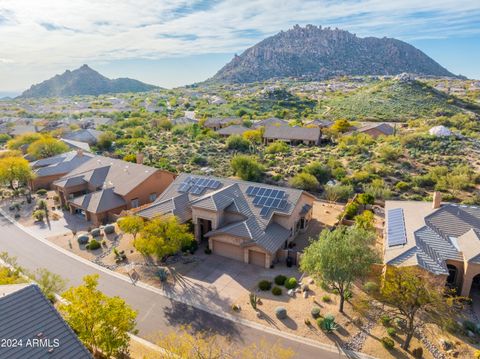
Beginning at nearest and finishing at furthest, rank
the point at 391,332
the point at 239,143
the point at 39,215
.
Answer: the point at 391,332
the point at 39,215
the point at 239,143

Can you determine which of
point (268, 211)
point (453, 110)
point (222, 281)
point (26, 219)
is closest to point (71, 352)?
point (222, 281)

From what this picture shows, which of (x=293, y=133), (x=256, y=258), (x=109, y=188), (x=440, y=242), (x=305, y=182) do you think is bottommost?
(x=256, y=258)

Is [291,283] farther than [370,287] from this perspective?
Yes

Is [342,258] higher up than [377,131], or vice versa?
[342,258]

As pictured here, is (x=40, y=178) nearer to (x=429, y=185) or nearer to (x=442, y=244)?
(x=442, y=244)

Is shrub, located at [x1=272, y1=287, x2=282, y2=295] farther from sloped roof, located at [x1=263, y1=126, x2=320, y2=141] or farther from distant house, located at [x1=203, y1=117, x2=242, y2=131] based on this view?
distant house, located at [x1=203, y1=117, x2=242, y2=131]

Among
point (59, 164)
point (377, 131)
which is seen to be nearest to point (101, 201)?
point (59, 164)

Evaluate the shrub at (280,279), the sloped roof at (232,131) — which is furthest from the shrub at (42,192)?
the sloped roof at (232,131)

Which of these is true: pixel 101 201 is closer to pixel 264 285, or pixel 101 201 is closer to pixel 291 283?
pixel 264 285
